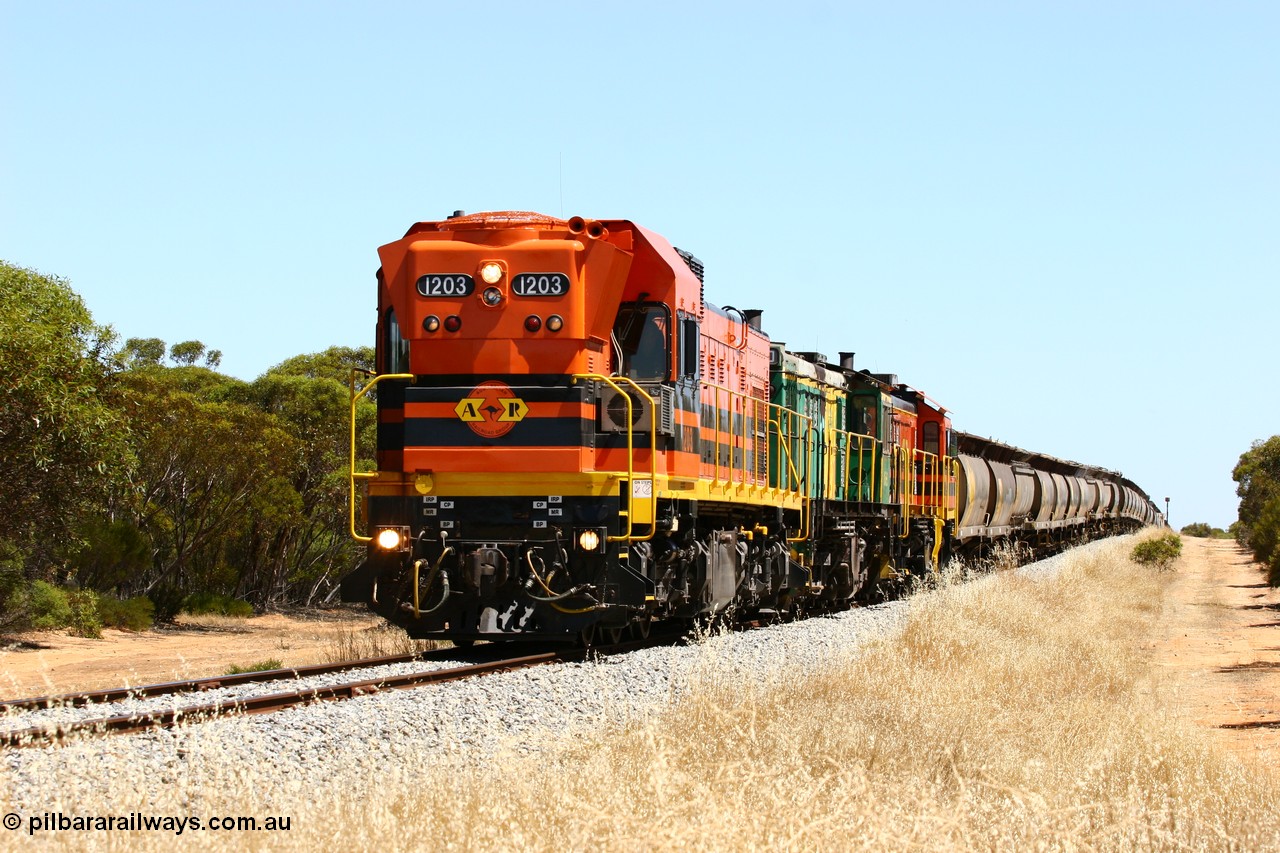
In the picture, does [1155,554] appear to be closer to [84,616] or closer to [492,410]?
[84,616]

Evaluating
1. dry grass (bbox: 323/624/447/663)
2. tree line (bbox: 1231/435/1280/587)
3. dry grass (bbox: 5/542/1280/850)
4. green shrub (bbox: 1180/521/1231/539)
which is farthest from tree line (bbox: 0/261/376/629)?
green shrub (bbox: 1180/521/1231/539)

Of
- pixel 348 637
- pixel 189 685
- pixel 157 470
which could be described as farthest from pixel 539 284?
pixel 157 470

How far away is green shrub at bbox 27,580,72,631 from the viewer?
28156 millimetres

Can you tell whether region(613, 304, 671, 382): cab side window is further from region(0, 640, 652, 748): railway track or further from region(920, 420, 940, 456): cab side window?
region(920, 420, 940, 456): cab side window

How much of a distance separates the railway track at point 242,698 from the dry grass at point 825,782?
1.19 m

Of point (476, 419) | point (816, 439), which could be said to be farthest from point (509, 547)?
point (816, 439)

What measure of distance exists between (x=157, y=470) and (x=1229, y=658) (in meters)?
23.9

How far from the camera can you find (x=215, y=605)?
35156 mm

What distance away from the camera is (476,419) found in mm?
13227

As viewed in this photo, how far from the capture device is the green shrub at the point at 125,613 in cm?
3041

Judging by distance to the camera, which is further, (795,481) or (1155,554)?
(1155,554)

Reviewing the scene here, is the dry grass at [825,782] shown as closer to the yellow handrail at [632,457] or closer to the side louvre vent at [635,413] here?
the yellow handrail at [632,457]

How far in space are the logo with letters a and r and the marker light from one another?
3.89 feet

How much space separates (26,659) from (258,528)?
1332 centimetres
